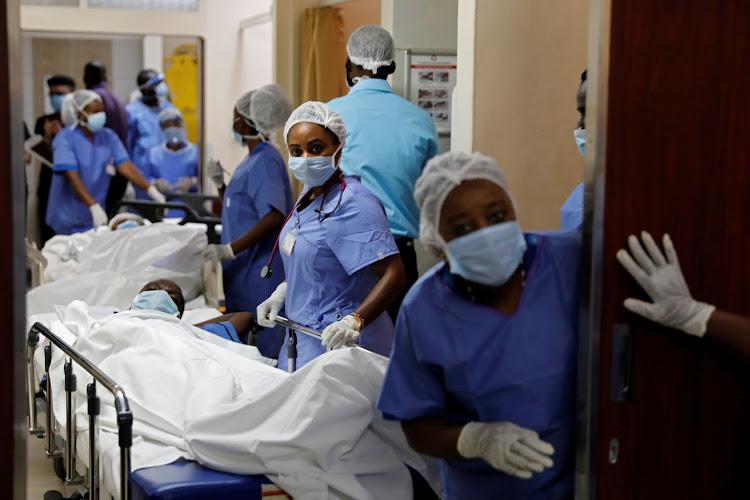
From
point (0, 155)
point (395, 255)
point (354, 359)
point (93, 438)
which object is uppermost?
point (0, 155)

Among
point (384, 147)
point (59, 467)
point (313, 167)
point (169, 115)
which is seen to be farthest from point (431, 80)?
point (169, 115)

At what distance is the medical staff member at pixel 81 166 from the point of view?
612 cm

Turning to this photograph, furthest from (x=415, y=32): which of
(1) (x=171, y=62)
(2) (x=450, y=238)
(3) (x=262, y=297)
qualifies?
(1) (x=171, y=62)

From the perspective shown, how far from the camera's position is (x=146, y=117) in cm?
783

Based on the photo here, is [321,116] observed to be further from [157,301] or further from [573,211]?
[157,301]

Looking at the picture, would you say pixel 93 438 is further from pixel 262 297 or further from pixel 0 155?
pixel 262 297

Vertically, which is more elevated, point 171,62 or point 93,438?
point 171,62

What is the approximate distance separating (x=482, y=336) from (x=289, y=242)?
126 cm

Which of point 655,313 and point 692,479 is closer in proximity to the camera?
point 655,313

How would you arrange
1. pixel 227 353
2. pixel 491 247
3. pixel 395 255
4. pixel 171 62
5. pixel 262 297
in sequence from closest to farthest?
pixel 491 247 → pixel 395 255 → pixel 227 353 → pixel 262 297 → pixel 171 62

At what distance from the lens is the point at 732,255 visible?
184cm

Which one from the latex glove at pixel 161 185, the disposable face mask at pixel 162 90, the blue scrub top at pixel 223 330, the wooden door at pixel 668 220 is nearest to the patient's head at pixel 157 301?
the blue scrub top at pixel 223 330

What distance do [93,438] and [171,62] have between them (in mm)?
6170

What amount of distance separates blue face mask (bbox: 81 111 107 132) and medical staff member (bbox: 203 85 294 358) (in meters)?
2.42
